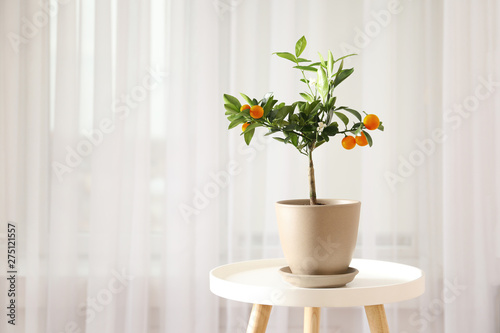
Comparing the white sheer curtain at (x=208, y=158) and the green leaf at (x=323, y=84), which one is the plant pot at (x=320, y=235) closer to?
the green leaf at (x=323, y=84)

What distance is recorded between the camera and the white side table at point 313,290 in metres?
0.92

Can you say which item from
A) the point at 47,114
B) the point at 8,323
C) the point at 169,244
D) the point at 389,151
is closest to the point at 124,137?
the point at 47,114

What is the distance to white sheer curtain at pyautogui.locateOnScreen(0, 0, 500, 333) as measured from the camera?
1.70 meters

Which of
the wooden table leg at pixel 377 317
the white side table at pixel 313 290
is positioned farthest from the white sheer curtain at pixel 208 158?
the wooden table leg at pixel 377 317

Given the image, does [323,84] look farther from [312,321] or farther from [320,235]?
[312,321]

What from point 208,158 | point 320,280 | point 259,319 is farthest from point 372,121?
point 208,158

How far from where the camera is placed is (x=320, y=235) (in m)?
0.98

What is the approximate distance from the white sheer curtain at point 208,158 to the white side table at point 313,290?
21.1 inches

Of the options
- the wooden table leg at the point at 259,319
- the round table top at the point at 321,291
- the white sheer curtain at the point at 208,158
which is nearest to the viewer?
the round table top at the point at 321,291

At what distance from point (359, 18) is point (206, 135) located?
681mm

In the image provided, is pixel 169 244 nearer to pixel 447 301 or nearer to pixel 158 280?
pixel 158 280

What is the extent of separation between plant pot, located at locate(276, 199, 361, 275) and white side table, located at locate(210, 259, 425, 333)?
0.18 feet

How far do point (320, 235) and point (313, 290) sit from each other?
0.36 feet

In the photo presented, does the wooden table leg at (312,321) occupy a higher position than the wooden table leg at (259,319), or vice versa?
the wooden table leg at (259,319)
